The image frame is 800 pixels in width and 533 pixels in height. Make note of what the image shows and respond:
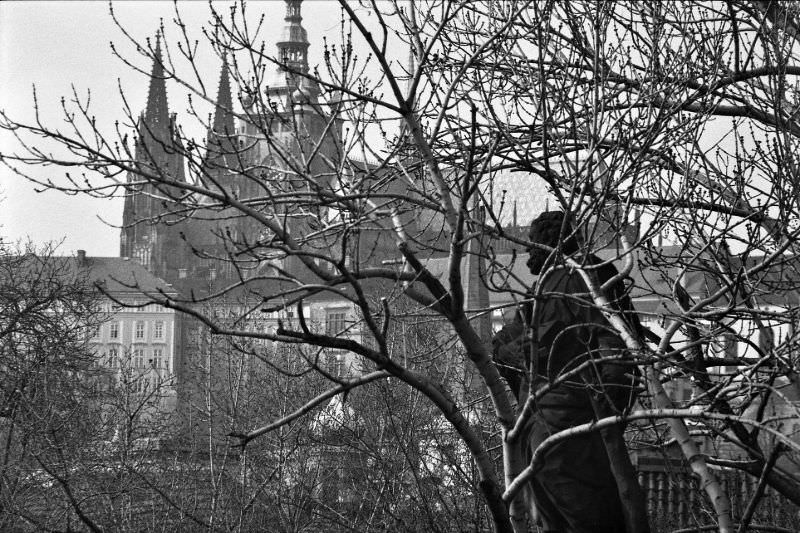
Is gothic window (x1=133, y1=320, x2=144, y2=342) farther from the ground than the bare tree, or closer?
farther from the ground

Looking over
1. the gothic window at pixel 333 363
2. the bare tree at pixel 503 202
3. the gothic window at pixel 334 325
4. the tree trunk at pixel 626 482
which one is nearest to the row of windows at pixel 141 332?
the gothic window at pixel 334 325

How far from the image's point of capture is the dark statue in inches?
203

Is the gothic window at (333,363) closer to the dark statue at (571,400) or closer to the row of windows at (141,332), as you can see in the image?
the dark statue at (571,400)

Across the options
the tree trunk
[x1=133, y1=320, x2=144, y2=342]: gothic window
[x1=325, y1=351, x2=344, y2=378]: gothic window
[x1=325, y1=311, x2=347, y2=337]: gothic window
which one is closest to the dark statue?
the tree trunk

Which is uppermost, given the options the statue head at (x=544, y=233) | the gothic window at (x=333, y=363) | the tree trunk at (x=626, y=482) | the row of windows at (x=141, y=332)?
the row of windows at (x=141, y=332)

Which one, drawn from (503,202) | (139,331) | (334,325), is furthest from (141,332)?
(503,202)

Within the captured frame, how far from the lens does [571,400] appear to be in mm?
5297

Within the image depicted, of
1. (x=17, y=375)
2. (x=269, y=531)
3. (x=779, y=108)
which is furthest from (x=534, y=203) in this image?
(x=779, y=108)

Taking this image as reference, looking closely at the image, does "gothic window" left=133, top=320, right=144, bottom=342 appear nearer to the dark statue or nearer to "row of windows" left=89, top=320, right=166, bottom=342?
"row of windows" left=89, top=320, right=166, bottom=342

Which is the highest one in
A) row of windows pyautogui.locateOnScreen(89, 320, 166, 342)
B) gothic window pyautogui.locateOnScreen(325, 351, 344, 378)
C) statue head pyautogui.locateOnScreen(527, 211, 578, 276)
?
row of windows pyautogui.locateOnScreen(89, 320, 166, 342)

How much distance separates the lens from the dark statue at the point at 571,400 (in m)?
5.15

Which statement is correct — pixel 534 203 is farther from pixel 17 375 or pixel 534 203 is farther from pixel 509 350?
pixel 509 350

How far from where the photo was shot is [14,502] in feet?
49.5

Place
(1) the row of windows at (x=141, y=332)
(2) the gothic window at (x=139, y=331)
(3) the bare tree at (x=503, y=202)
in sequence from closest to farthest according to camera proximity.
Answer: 1. (3) the bare tree at (x=503, y=202)
2. (1) the row of windows at (x=141, y=332)
3. (2) the gothic window at (x=139, y=331)
